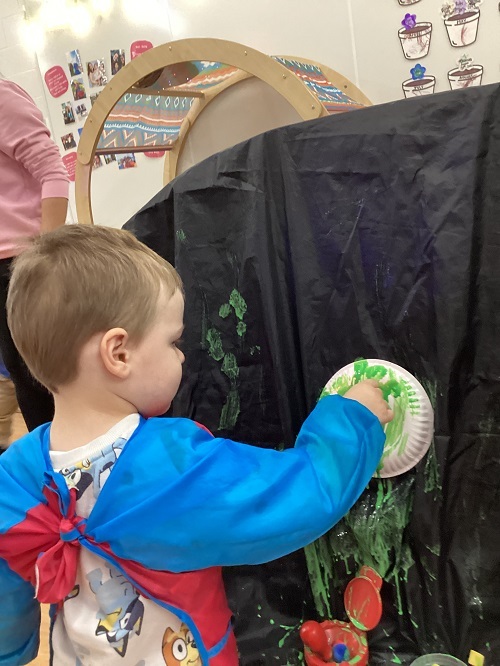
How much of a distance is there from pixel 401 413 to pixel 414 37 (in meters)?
1.09

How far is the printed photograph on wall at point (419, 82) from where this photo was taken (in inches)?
54.9

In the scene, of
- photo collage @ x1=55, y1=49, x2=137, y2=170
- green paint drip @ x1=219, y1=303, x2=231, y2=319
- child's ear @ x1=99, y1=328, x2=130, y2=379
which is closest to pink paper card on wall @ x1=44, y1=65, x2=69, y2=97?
photo collage @ x1=55, y1=49, x2=137, y2=170

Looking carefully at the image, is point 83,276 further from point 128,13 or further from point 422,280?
point 128,13

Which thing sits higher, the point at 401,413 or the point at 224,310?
the point at 224,310

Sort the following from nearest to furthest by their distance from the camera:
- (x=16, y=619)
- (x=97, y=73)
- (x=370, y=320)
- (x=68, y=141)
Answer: (x=16, y=619), (x=370, y=320), (x=97, y=73), (x=68, y=141)

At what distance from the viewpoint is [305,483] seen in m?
0.52

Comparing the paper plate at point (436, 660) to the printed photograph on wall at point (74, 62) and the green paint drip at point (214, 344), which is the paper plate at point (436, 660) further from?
the printed photograph on wall at point (74, 62)

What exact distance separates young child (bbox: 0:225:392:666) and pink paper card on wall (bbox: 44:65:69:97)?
1.94 metres

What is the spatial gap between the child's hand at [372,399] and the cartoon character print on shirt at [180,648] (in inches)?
11.8

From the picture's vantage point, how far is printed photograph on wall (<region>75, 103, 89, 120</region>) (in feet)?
7.27

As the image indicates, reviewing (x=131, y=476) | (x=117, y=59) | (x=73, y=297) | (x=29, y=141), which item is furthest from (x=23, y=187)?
(x=117, y=59)

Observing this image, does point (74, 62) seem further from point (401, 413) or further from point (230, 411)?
point (401, 413)

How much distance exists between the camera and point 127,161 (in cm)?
214

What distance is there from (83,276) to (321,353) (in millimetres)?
366
